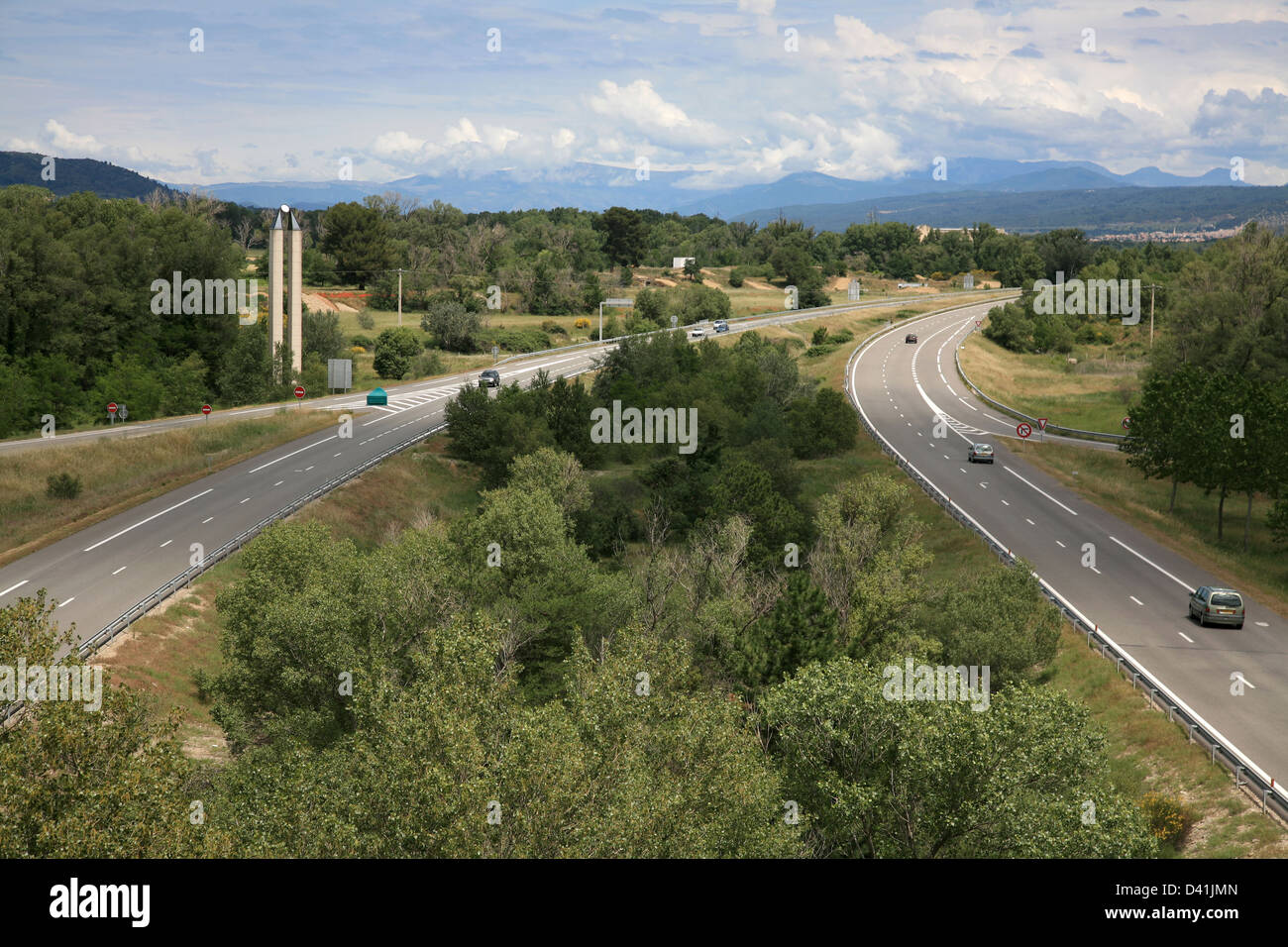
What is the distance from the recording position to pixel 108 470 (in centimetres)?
6056

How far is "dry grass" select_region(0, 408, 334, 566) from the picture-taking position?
49.7m

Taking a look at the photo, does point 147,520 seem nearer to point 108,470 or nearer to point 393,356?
point 108,470

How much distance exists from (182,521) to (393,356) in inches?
2117

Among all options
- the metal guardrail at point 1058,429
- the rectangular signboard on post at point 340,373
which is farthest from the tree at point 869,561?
the rectangular signboard on post at point 340,373

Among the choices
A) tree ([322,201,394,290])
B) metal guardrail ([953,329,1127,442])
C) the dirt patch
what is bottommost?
metal guardrail ([953,329,1127,442])

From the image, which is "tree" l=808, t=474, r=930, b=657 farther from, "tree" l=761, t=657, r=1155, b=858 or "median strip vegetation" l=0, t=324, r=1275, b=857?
"tree" l=761, t=657, r=1155, b=858

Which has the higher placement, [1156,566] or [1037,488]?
[1037,488]

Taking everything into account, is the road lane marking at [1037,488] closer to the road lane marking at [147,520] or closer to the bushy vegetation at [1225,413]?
the bushy vegetation at [1225,413]

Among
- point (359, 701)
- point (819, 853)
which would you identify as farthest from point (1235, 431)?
point (359, 701)

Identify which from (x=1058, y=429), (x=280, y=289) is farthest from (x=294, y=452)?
(x=1058, y=429)

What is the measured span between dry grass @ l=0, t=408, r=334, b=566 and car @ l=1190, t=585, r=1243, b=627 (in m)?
45.6

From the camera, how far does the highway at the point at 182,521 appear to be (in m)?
39.4

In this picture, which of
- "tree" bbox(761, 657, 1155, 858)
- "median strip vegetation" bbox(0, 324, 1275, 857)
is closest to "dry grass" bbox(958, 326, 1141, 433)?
"median strip vegetation" bbox(0, 324, 1275, 857)
